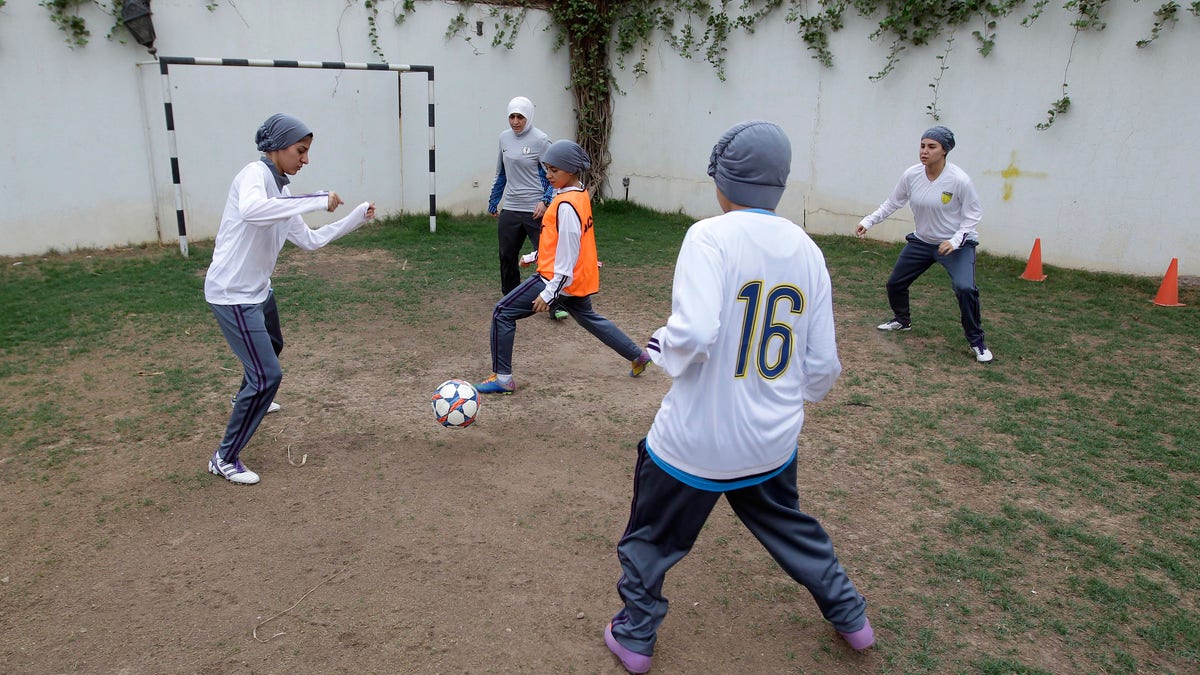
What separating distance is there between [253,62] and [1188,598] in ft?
32.2

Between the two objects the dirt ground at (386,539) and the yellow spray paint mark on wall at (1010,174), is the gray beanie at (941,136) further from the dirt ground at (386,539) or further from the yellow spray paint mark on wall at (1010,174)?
the yellow spray paint mark on wall at (1010,174)

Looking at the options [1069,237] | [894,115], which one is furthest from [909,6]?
[1069,237]

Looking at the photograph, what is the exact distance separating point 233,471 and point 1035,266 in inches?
324

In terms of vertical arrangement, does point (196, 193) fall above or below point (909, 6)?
below

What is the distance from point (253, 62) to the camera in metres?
9.37

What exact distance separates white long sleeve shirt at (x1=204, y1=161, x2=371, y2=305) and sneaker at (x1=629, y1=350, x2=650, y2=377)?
227 centimetres

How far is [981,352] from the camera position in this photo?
21.2ft

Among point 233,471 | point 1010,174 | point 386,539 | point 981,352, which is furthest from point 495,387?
point 1010,174

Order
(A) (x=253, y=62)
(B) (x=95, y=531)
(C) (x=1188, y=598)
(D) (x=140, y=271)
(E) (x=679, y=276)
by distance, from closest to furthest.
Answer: (E) (x=679, y=276)
(C) (x=1188, y=598)
(B) (x=95, y=531)
(D) (x=140, y=271)
(A) (x=253, y=62)

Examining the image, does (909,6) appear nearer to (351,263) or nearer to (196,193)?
(351,263)

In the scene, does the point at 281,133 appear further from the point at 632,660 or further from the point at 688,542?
the point at 632,660

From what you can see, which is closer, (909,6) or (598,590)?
(598,590)

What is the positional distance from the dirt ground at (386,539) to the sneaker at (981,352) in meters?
1.61

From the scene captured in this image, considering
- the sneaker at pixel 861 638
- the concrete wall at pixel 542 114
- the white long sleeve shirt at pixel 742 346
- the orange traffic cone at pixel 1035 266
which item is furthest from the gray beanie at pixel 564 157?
the concrete wall at pixel 542 114
